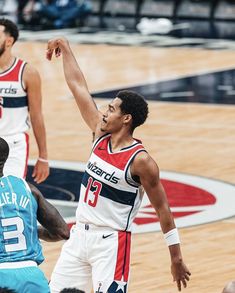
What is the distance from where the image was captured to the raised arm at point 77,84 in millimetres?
8094

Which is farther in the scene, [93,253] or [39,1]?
[39,1]

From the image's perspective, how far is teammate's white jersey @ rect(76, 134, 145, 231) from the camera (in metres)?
7.61

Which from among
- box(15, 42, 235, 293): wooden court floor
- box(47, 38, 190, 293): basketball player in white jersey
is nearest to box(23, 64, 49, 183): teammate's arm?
box(15, 42, 235, 293): wooden court floor

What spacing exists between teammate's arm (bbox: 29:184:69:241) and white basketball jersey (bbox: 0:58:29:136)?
139 inches

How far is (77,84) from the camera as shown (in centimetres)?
838

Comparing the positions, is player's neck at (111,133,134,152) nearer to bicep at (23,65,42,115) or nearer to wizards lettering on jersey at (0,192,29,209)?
wizards lettering on jersey at (0,192,29,209)

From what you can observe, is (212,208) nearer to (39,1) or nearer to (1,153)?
(1,153)

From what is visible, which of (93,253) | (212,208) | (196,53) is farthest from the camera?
(196,53)

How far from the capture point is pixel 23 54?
1030 inches

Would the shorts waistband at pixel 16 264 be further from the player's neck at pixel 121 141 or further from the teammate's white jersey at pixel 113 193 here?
the player's neck at pixel 121 141

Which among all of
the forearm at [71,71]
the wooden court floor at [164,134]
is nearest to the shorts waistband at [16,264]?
the forearm at [71,71]

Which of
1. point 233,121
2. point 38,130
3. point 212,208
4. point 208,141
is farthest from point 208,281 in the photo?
point 233,121

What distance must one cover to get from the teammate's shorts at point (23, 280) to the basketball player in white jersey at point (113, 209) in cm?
119

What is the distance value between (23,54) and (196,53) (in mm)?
3757
